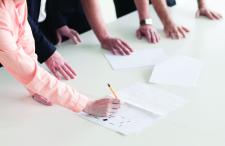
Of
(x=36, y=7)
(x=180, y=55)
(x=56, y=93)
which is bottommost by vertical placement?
(x=180, y=55)

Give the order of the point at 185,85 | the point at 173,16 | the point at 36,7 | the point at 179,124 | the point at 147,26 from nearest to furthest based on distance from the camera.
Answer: the point at 179,124 < the point at 185,85 < the point at 36,7 < the point at 147,26 < the point at 173,16

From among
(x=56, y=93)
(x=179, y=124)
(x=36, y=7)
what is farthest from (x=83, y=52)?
(x=179, y=124)

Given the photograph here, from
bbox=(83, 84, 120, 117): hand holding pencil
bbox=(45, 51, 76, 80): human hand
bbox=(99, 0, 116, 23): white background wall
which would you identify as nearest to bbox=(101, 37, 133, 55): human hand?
bbox=(45, 51, 76, 80): human hand

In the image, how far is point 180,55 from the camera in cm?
167

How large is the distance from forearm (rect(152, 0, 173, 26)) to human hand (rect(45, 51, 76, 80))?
1.94 feet

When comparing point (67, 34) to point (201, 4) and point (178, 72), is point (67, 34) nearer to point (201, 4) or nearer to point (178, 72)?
point (178, 72)

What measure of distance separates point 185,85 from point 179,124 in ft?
0.80

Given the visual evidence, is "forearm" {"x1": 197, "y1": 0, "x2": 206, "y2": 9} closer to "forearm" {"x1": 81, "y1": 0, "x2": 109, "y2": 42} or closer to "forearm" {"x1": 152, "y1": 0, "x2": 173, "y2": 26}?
"forearm" {"x1": 152, "y1": 0, "x2": 173, "y2": 26}

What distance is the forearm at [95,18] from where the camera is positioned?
5.90 feet

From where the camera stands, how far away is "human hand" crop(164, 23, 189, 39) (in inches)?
72.0

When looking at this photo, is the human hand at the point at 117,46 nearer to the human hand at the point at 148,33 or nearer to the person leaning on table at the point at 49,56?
the human hand at the point at 148,33

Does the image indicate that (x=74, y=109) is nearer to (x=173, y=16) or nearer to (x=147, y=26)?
(x=147, y=26)

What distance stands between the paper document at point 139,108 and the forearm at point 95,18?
43cm

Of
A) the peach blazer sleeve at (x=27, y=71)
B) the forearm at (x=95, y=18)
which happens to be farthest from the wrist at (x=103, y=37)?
the peach blazer sleeve at (x=27, y=71)
